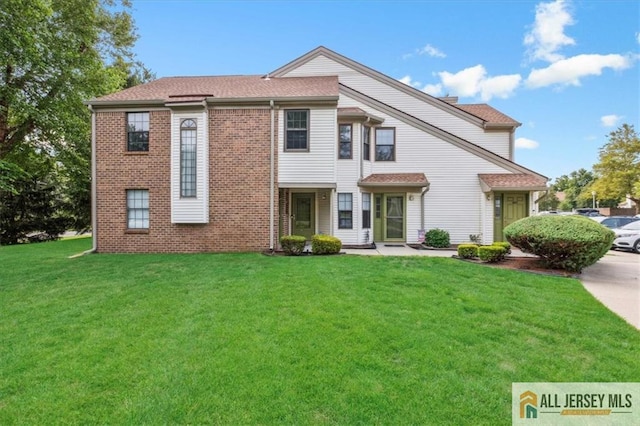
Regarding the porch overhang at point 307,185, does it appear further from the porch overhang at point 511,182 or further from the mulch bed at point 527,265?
the porch overhang at point 511,182

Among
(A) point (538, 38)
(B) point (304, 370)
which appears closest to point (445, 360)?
(B) point (304, 370)

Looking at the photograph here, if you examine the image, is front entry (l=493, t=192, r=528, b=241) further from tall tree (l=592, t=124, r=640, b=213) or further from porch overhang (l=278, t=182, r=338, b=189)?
tall tree (l=592, t=124, r=640, b=213)

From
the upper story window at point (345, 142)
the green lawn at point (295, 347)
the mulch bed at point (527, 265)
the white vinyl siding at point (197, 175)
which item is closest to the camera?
the green lawn at point (295, 347)

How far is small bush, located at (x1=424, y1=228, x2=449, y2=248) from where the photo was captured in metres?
12.5

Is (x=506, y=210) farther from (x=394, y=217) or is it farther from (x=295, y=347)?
(x=295, y=347)

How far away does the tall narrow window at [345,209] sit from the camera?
40.8 ft

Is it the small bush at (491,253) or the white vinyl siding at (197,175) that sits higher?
the white vinyl siding at (197,175)

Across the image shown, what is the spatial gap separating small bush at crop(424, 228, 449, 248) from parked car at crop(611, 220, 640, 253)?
7687 millimetres

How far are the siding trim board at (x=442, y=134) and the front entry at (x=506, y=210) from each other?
119 centimetres

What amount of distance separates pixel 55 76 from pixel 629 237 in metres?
28.4

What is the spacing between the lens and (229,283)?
664 centimetres

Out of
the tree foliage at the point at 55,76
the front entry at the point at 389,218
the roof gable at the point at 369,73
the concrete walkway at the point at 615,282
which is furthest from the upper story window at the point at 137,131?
the front entry at the point at 389,218

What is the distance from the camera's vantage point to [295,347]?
12.6 feet

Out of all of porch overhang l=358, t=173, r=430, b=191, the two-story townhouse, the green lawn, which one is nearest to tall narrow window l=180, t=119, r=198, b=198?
the two-story townhouse
